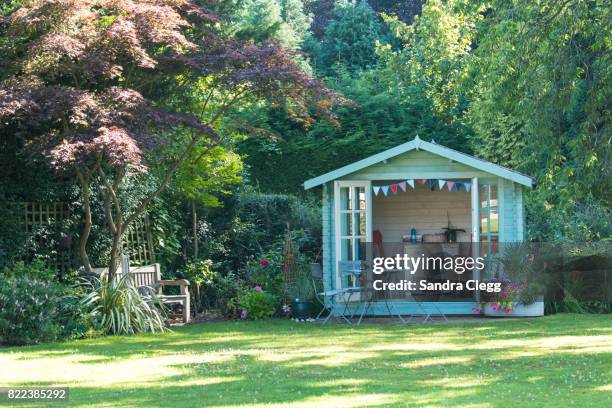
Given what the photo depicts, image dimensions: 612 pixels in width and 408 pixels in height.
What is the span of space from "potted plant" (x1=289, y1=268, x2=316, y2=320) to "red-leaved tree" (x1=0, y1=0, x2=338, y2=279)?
259 centimetres

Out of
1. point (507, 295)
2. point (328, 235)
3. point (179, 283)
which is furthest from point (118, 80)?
point (507, 295)

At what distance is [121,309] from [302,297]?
288 centimetres

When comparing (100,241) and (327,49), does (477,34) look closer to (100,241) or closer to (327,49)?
(100,241)

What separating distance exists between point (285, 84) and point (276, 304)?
3.48m

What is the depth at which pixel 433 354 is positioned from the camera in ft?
29.1

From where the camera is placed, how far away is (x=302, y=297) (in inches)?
516

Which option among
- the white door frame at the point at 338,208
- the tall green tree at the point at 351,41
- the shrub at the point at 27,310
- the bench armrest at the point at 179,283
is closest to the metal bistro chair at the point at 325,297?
the white door frame at the point at 338,208

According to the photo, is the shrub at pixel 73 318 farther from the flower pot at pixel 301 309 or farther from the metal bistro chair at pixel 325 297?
the metal bistro chair at pixel 325 297

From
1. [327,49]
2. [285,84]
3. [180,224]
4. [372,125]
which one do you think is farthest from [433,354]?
[327,49]

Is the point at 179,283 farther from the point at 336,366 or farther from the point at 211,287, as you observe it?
the point at 336,366

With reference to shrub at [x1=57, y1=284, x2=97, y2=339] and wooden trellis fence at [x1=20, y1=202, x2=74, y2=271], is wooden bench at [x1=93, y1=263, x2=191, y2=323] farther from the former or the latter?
shrub at [x1=57, y1=284, x2=97, y2=339]

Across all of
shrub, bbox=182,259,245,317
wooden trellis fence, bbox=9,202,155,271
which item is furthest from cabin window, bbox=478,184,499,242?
wooden trellis fence, bbox=9,202,155,271

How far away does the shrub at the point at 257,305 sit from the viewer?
43.0 feet

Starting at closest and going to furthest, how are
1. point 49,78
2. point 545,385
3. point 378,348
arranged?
point 545,385
point 378,348
point 49,78
